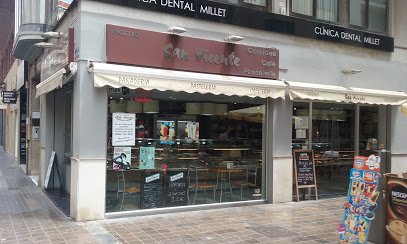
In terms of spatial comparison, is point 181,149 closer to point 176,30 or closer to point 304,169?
point 176,30

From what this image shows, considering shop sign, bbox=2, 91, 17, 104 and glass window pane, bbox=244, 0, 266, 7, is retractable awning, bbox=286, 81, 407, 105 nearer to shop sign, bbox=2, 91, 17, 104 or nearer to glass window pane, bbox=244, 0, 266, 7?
glass window pane, bbox=244, 0, 266, 7

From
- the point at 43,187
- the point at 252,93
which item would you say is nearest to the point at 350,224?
the point at 252,93

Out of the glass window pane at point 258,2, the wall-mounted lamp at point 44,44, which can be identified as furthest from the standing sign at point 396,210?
the wall-mounted lamp at point 44,44

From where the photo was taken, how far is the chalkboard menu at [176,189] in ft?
30.5

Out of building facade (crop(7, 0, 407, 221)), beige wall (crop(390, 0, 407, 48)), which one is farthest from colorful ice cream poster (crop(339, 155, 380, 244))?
beige wall (crop(390, 0, 407, 48))

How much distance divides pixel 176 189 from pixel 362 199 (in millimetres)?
4323

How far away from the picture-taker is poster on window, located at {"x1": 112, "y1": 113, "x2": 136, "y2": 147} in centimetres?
864

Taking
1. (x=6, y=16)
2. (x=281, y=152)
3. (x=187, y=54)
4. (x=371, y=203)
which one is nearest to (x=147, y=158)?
(x=187, y=54)

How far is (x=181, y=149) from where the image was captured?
9617 mm

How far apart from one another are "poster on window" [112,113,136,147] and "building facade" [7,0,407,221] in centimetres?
2

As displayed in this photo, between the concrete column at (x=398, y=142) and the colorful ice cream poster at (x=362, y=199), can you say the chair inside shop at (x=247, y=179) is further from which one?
the concrete column at (x=398, y=142)

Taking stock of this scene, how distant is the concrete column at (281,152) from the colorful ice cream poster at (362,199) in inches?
156

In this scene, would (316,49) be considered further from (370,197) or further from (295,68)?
(370,197)

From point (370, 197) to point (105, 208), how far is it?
4922 millimetres
